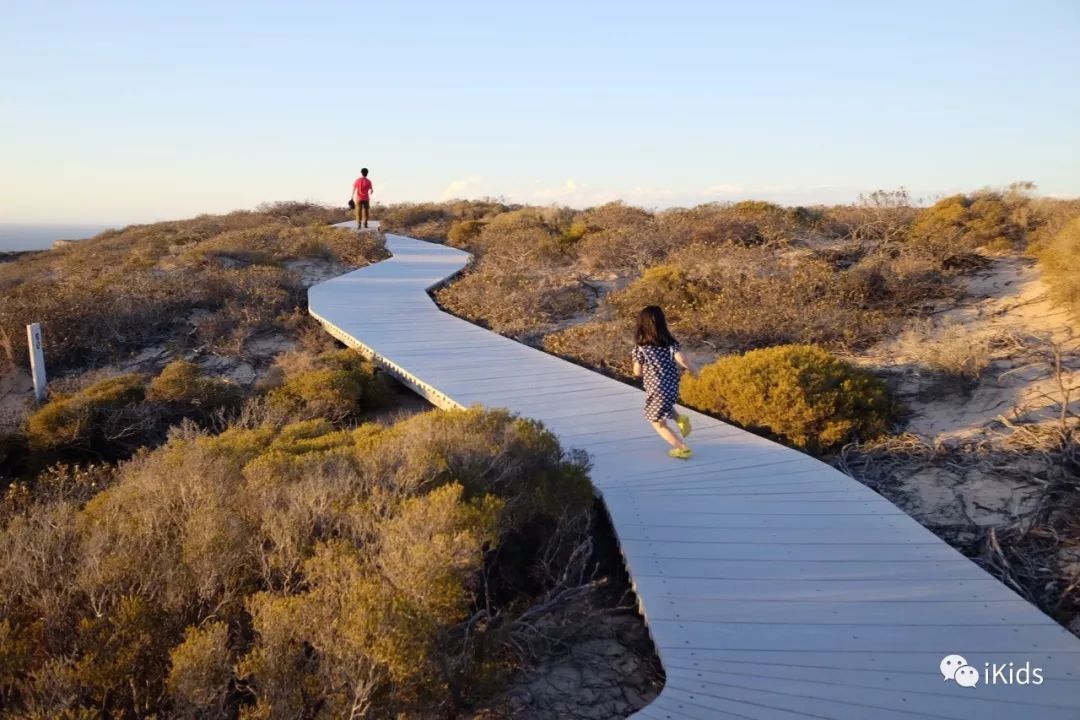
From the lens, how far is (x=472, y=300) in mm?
11539

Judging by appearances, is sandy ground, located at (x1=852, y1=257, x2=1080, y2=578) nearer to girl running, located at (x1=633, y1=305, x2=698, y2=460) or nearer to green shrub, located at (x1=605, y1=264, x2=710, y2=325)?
girl running, located at (x1=633, y1=305, x2=698, y2=460)

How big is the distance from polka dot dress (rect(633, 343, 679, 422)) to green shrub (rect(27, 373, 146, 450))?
532 cm

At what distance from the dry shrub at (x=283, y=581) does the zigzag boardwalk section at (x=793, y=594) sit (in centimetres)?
71

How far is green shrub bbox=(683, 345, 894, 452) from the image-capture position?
19.6ft

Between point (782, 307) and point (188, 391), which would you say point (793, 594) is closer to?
point (782, 307)

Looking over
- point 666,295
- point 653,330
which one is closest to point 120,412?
point 653,330

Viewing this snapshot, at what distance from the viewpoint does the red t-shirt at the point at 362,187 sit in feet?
58.0

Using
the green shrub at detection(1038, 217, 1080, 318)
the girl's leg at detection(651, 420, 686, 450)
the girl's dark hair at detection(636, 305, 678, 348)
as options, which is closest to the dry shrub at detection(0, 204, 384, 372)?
the girl's dark hair at detection(636, 305, 678, 348)

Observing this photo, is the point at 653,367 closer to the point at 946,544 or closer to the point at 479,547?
the point at 946,544

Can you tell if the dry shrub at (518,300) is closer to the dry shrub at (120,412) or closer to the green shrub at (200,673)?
the dry shrub at (120,412)

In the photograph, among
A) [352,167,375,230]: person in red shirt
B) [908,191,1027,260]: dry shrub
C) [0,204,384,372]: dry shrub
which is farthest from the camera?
[352,167,375,230]: person in red shirt

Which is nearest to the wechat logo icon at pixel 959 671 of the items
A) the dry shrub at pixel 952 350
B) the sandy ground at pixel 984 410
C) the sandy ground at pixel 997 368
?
the sandy ground at pixel 984 410

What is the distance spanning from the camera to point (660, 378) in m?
5.43

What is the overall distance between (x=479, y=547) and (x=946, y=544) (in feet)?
9.70
